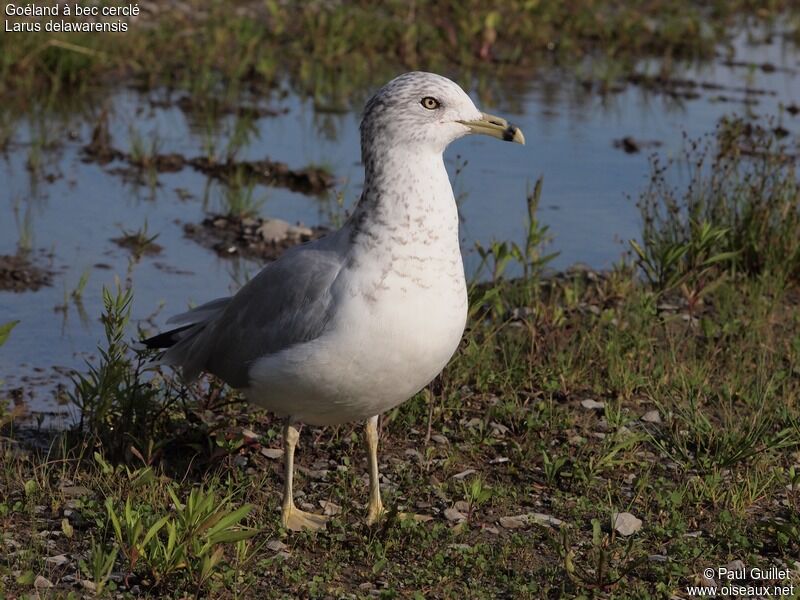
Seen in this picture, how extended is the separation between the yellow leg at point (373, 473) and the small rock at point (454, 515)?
10.8 inches

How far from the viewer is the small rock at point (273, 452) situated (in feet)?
19.4

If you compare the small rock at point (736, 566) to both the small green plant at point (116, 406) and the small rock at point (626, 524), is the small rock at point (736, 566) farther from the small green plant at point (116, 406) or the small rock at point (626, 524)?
the small green plant at point (116, 406)

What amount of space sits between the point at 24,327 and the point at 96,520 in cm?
260

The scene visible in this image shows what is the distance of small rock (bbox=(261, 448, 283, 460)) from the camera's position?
590 cm

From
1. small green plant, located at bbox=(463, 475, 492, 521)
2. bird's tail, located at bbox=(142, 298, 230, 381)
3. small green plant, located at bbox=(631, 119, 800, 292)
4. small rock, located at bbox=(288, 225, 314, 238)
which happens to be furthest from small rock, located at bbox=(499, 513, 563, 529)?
small rock, located at bbox=(288, 225, 314, 238)

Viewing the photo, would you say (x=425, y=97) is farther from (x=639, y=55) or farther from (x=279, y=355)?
(x=639, y=55)

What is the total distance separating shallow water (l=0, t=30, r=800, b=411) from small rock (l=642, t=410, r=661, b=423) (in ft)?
7.14

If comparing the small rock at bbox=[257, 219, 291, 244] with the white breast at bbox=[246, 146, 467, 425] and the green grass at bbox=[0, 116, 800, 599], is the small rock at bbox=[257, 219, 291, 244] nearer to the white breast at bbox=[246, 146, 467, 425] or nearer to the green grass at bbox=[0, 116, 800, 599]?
the green grass at bbox=[0, 116, 800, 599]

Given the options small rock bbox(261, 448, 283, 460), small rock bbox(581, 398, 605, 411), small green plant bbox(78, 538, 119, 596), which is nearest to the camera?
small green plant bbox(78, 538, 119, 596)

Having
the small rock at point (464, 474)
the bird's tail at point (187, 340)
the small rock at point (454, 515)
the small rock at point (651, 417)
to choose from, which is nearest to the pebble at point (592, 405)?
the small rock at point (651, 417)

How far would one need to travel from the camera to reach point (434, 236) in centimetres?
479

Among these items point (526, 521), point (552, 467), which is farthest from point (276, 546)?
point (552, 467)

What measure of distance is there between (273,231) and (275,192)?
1.15 meters

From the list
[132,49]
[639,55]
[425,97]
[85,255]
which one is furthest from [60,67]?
[425,97]
